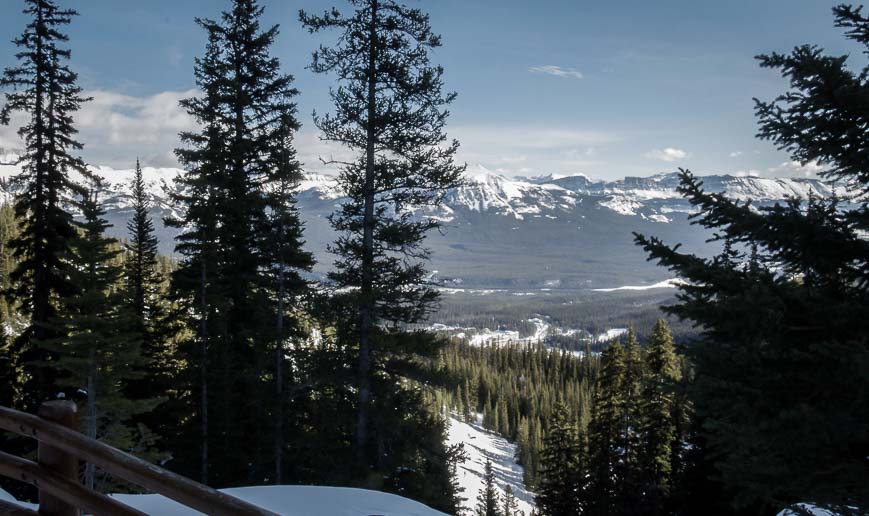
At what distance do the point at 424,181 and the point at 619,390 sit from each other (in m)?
20.9

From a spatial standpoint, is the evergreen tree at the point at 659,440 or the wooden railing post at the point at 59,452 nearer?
the wooden railing post at the point at 59,452

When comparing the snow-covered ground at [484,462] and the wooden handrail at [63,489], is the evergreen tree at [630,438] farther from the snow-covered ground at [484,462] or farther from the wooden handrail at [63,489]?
the snow-covered ground at [484,462]

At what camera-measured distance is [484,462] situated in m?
66.1

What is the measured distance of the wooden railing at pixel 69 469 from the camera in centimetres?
310

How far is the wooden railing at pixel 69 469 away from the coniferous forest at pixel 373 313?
4034mm

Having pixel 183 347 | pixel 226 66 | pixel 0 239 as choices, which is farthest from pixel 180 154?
pixel 0 239

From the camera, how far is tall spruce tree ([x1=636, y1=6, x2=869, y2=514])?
149 inches

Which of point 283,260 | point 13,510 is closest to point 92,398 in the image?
point 283,260

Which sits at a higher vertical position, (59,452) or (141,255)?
(141,255)

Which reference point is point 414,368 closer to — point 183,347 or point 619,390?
point 183,347

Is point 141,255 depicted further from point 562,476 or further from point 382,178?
point 562,476

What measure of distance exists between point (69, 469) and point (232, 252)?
14.3 meters

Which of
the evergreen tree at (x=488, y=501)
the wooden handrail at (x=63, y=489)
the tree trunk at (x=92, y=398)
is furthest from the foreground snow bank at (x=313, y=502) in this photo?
the evergreen tree at (x=488, y=501)

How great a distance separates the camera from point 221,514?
2799 mm
